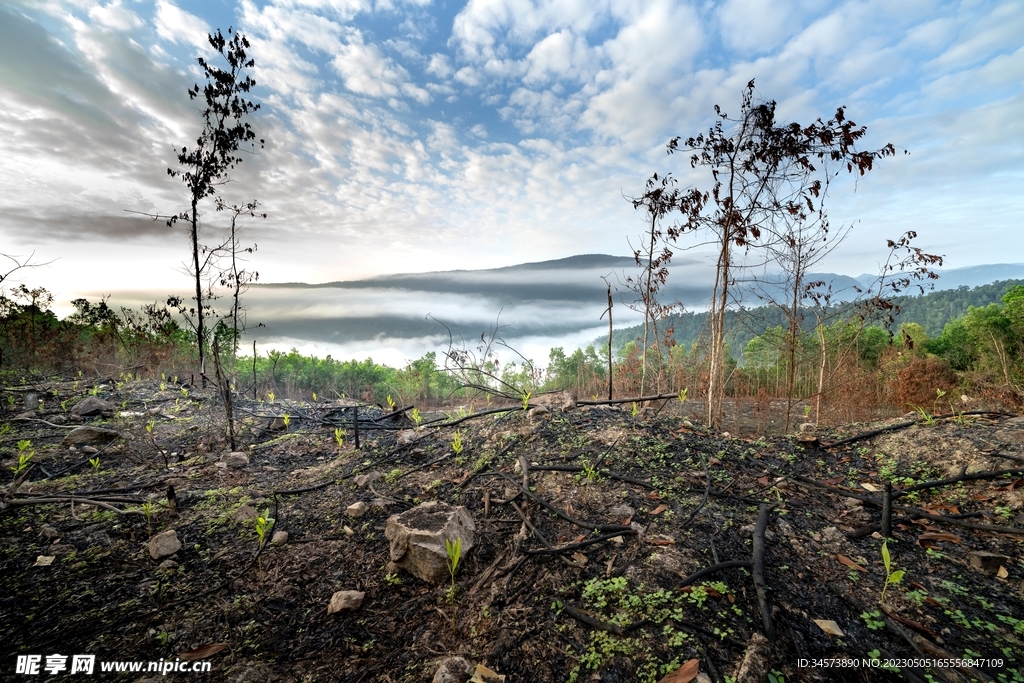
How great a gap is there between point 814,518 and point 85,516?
5505 mm

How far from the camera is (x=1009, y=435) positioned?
3590 mm

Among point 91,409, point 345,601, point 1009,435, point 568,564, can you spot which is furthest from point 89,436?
point 1009,435

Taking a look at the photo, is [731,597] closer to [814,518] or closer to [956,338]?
[814,518]

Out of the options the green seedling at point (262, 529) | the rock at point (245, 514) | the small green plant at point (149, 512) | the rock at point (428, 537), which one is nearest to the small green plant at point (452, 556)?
the rock at point (428, 537)

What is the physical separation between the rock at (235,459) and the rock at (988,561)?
6.25 m

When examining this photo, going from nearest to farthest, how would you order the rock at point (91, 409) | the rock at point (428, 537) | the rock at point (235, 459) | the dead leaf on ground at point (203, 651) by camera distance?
the dead leaf on ground at point (203, 651), the rock at point (428, 537), the rock at point (235, 459), the rock at point (91, 409)

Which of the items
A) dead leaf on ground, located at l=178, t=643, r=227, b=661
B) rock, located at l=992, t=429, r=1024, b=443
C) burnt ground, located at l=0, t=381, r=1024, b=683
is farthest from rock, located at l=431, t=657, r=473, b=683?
rock, located at l=992, t=429, r=1024, b=443

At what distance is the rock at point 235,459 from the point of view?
4.95m

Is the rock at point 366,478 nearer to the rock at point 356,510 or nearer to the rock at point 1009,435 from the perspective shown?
the rock at point 356,510

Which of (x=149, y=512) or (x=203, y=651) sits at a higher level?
(x=149, y=512)

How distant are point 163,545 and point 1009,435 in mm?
6684

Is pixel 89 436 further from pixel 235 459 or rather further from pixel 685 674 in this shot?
pixel 685 674

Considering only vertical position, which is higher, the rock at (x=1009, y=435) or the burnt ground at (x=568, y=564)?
the rock at (x=1009, y=435)

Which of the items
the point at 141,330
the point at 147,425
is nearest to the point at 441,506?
the point at 147,425
